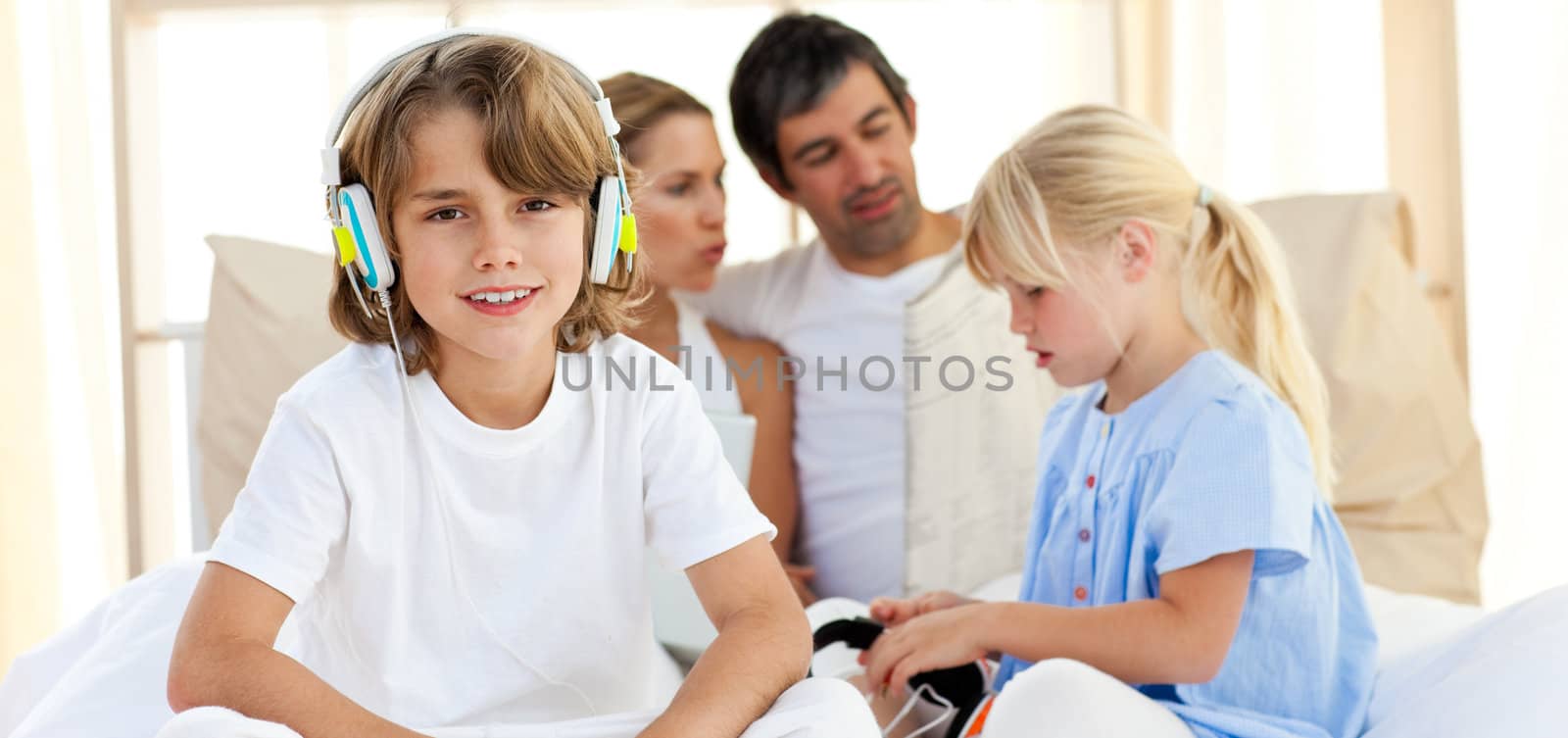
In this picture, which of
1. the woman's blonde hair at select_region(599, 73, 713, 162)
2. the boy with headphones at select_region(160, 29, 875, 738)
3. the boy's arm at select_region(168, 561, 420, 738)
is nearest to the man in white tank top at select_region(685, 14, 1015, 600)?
the woman's blonde hair at select_region(599, 73, 713, 162)

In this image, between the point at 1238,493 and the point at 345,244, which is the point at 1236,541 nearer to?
the point at 1238,493

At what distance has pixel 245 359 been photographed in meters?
1.62

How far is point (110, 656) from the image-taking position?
1.13 m

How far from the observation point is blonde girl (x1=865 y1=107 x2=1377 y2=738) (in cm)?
107

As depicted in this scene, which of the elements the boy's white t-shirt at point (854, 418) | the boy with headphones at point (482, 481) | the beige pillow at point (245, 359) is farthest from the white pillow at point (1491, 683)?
the beige pillow at point (245, 359)

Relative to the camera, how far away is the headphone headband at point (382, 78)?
926 millimetres

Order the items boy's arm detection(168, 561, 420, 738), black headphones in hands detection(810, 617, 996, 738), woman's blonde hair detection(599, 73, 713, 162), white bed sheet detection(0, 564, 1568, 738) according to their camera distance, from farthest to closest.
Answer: woman's blonde hair detection(599, 73, 713, 162) → black headphones in hands detection(810, 617, 996, 738) → white bed sheet detection(0, 564, 1568, 738) → boy's arm detection(168, 561, 420, 738)

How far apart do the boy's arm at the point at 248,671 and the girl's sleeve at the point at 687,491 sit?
240mm

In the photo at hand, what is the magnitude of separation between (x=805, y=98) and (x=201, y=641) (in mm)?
1046

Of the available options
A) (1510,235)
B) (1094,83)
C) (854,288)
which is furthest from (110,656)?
(1510,235)

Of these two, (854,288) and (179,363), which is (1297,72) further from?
(179,363)

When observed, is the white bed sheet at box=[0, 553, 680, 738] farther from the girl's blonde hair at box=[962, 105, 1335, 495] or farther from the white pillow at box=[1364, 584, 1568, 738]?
the white pillow at box=[1364, 584, 1568, 738]

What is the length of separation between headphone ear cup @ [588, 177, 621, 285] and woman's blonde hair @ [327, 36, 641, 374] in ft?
0.06

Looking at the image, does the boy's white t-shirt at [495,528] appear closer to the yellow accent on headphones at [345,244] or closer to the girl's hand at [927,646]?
the yellow accent on headphones at [345,244]
